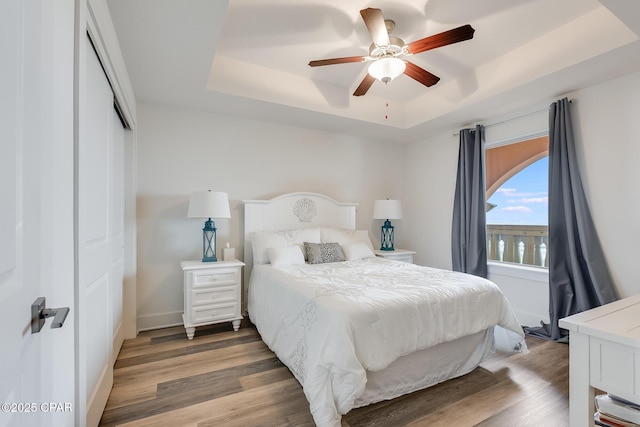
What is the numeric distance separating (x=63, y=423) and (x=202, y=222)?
8.08 ft

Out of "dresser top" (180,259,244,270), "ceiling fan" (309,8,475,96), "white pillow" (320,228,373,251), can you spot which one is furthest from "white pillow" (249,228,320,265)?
"ceiling fan" (309,8,475,96)

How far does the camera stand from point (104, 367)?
1.76 meters

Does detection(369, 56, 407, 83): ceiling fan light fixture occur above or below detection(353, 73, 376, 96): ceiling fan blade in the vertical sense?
below

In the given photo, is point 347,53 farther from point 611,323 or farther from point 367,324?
point 611,323

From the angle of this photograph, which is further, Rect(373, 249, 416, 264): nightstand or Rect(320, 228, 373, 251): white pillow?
Rect(373, 249, 416, 264): nightstand

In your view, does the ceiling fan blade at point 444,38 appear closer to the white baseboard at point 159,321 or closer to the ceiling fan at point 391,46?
the ceiling fan at point 391,46

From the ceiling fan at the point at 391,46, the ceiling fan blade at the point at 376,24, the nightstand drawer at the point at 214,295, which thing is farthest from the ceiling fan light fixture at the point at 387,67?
the nightstand drawer at the point at 214,295

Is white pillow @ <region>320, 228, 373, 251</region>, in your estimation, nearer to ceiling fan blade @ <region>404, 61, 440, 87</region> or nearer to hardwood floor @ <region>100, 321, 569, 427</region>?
hardwood floor @ <region>100, 321, 569, 427</region>

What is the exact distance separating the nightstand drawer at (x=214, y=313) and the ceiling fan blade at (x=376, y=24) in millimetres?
2722

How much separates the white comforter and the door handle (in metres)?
1.21

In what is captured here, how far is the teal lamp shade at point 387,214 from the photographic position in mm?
4027

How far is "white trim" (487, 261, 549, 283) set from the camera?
3106mm

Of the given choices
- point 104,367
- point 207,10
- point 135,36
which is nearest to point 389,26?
point 207,10

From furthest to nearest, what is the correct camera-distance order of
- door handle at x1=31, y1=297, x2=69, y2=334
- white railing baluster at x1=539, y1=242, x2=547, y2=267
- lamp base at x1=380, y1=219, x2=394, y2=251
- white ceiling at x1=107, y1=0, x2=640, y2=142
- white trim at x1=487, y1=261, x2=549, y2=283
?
lamp base at x1=380, y1=219, x2=394, y2=251 < white railing baluster at x1=539, y1=242, x2=547, y2=267 < white trim at x1=487, y1=261, x2=549, y2=283 < white ceiling at x1=107, y1=0, x2=640, y2=142 < door handle at x1=31, y1=297, x2=69, y2=334
